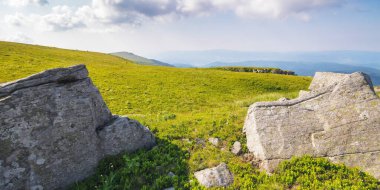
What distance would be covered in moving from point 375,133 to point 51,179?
15921 mm

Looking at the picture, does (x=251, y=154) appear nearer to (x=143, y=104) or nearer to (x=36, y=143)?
(x=36, y=143)

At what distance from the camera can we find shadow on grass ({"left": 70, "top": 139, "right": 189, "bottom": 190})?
1349cm

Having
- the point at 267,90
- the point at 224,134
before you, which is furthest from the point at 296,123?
the point at 267,90

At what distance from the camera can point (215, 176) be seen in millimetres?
13742

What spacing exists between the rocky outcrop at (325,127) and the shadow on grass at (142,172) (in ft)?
14.0

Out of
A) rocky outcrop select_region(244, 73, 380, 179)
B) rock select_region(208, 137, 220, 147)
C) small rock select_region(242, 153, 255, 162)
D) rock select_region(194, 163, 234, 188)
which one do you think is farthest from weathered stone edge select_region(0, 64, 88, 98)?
rocky outcrop select_region(244, 73, 380, 179)

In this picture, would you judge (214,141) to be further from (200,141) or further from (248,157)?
(248,157)

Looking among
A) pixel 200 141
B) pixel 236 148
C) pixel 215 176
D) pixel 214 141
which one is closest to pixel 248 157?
pixel 236 148

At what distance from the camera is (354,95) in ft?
54.2

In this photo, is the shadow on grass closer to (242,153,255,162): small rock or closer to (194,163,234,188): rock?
(194,163,234,188): rock

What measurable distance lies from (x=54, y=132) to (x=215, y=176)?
793cm

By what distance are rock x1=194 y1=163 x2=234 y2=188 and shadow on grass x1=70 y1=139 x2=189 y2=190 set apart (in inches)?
28.6

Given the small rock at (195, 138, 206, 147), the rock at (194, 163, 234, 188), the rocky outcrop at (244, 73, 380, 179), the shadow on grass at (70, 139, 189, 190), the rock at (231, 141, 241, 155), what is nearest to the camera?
the rock at (194, 163, 234, 188)

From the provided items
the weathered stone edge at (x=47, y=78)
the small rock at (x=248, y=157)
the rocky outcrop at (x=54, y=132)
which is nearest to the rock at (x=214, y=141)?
the small rock at (x=248, y=157)
